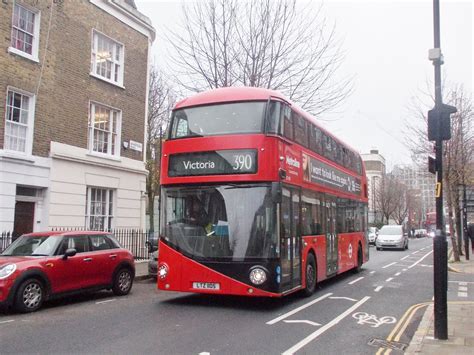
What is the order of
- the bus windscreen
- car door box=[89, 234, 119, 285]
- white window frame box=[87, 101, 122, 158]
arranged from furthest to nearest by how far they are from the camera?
white window frame box=[87, 101, 122, 158] < car door box=[89, 234, 119, 285] < the bus windscreen

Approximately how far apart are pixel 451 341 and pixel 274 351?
2.53 metres

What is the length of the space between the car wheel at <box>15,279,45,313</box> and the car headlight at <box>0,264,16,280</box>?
32 centimetres

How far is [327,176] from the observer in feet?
41.9

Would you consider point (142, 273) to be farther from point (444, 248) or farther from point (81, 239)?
point (444, 248)

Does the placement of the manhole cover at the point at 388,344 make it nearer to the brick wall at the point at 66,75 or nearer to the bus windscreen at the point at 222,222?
the bus windscreen at the point at 222,222

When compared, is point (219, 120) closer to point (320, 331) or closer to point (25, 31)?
point (320, 331)

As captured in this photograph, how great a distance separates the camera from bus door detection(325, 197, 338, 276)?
12.9m

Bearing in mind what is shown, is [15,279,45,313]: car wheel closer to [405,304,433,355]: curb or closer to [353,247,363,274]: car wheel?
[405,304,433,355]: curb

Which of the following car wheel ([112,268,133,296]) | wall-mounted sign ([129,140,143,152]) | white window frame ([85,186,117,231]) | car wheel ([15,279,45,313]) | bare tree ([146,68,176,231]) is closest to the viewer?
car wheel ([15,279,45,313])

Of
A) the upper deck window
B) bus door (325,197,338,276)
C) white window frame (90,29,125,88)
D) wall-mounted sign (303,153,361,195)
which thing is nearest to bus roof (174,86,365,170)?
the upper deck window

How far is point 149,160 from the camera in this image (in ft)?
109

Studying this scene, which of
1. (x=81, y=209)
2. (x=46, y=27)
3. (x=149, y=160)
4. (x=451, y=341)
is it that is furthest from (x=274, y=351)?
(x=149, y=160)

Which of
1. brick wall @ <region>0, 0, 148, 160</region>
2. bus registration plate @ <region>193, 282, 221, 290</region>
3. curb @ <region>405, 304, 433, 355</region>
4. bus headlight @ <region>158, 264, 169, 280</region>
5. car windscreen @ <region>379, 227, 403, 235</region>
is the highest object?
brick wall @ <region>0, 0, 148, 160</region>

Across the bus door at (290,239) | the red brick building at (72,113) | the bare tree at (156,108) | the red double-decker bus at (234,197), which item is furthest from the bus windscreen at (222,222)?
the bare tree at (156,108)
